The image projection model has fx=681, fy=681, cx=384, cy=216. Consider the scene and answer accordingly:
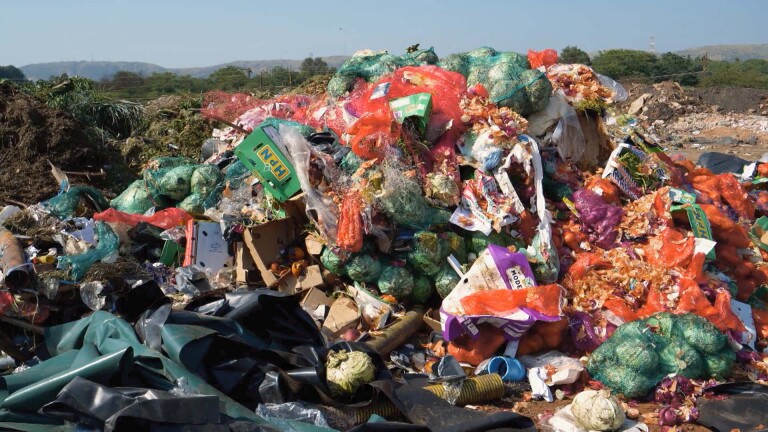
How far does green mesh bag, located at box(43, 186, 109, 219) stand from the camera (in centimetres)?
557

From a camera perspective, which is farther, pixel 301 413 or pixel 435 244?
pixel 435 244

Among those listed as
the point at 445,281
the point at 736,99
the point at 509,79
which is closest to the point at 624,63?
the point at 736,99

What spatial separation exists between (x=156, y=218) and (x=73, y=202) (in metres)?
0.84

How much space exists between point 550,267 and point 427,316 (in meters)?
0.94

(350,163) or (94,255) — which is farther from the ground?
(350,163)

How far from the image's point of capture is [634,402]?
13.0 feet

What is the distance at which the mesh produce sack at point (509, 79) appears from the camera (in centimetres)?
555

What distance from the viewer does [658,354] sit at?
402cm

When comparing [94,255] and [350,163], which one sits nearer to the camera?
[94,255]

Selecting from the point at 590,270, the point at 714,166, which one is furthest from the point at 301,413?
the point at 714,166

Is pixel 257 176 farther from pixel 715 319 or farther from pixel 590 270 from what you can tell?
pixel 715 319

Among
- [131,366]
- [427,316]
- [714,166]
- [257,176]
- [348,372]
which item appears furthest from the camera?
[714,166]

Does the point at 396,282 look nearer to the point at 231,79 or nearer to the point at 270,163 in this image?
the point at 270,163

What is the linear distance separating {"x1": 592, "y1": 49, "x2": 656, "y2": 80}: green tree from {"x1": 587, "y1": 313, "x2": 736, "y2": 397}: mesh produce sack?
2452 cm
